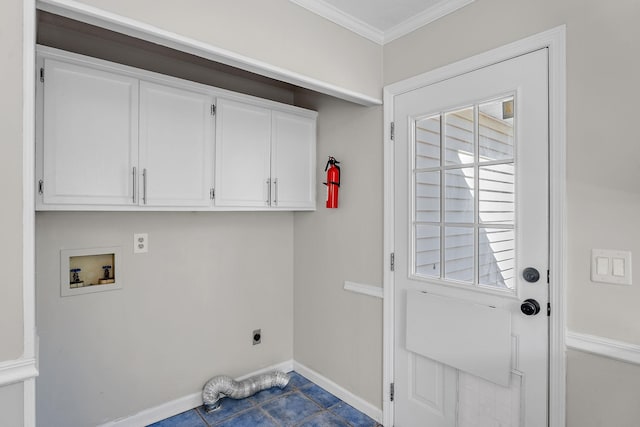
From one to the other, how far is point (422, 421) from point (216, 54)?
227cm

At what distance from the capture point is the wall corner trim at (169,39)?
1288 mm

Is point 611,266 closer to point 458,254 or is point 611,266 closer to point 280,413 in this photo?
point 458,254

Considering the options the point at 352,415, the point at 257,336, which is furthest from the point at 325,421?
the point at 257,336

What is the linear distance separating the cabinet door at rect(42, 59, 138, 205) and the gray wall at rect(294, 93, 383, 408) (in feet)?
4.34

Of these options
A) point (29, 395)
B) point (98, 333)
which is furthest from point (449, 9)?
point (98, 333)

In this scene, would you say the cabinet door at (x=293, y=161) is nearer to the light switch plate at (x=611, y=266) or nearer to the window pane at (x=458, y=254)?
the window pane at (x=458, y=254)

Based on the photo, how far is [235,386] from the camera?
2.55 m

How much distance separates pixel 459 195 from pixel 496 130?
369 mm

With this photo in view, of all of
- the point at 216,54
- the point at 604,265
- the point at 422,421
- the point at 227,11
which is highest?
the point at 227,11

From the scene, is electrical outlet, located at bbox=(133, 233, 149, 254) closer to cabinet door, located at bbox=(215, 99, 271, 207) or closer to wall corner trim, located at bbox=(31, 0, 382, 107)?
cabinet door, located at bbox=(215, 99, 271, 207)

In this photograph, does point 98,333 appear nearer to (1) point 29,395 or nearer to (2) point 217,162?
(1) point 29,395

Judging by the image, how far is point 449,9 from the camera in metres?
1.92

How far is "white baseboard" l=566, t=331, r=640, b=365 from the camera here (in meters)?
1.39

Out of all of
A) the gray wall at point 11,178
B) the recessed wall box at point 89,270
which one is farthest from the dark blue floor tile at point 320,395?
the gray wall at point 11,178
